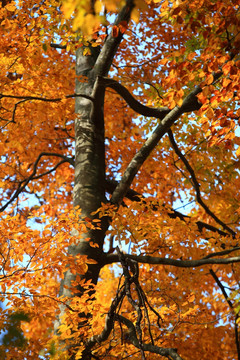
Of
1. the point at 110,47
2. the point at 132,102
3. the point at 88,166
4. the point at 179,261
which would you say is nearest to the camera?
the point at 179,261

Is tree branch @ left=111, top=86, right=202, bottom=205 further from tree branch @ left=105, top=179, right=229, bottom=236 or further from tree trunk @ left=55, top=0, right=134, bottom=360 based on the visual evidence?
tree branch @ left=105, top=179, right=229, bottom=236

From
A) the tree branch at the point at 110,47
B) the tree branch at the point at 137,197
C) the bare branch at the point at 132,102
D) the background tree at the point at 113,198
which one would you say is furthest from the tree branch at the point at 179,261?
the tree branch at the point at 110,47

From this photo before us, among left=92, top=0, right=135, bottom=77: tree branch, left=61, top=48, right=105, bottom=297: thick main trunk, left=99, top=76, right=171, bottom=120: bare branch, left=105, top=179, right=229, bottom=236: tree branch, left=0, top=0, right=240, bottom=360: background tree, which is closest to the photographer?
left=0, top=0, right=240, bottom=360: background tree

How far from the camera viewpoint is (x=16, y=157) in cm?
1323

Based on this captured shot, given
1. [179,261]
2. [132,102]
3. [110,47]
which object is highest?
[110,47]

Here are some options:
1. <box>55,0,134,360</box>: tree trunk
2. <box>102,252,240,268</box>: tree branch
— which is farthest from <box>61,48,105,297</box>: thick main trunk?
<box>102,252,240,268</box>: tree branch

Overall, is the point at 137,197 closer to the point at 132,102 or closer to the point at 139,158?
the point at 139,158

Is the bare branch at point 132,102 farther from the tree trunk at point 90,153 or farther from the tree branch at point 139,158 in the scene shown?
the tree branch at point 139,158

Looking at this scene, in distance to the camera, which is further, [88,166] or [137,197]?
[137,197]

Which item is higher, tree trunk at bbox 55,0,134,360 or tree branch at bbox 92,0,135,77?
tree branch at bbox 92,0,135,77

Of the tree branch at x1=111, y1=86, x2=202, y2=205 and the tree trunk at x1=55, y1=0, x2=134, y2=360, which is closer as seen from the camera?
the tree trunk at x1=55, y1=0, x2=134, y2=360

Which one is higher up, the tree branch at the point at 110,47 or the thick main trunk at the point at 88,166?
the tree branch at the point at 110,47

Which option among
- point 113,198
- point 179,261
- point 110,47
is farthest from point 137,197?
Result: point 110,47

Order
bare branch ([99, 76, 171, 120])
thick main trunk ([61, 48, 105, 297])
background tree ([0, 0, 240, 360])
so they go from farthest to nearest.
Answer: bare branch ([99, 76, 171, 120]) < thick main trunk ([61, 48, 105, 297]) < background tree ([0, 0, 240, 360])
